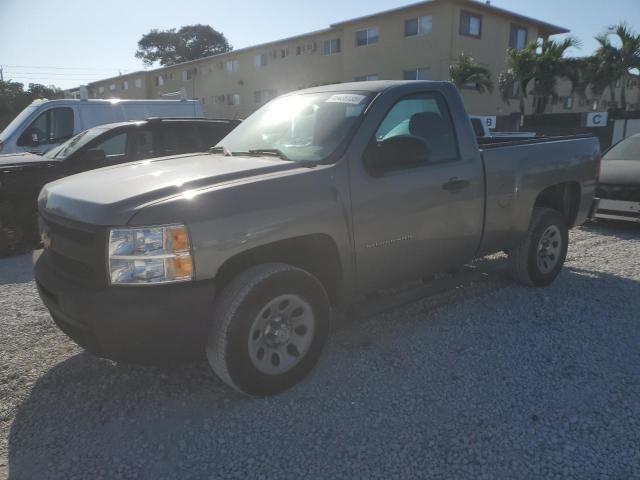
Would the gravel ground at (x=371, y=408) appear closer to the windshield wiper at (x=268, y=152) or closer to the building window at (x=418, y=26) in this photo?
the windshield wiper at (x=268, y=152)

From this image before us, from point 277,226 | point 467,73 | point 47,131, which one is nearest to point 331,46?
point 467,73

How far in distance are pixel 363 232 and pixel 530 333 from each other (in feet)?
5.74

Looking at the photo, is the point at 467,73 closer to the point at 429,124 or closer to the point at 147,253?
the point at 429,124

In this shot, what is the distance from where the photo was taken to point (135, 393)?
314cm

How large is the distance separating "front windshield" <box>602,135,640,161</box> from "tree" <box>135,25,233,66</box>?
64.1 meters

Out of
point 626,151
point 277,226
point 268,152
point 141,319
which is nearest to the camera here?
point 141,319

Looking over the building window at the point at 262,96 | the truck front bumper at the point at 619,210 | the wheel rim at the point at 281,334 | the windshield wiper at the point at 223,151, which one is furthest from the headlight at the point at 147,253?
the building window at the point at 262,96

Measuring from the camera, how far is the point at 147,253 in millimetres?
2562

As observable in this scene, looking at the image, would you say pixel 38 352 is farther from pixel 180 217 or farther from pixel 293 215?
pixel 293 215

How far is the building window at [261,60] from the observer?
35.2m

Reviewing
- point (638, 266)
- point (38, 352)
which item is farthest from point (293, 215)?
point (638, 266)

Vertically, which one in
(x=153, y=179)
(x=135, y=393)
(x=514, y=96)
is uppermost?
(x=514, y=96)

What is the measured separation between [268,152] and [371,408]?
72.7 inches

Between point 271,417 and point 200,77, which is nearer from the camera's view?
point 271,417
